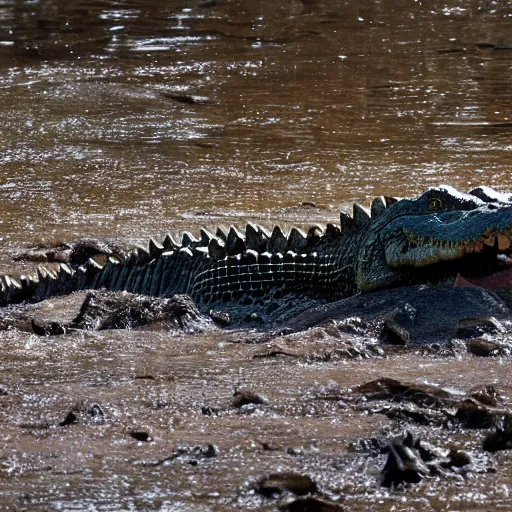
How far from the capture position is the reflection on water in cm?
820

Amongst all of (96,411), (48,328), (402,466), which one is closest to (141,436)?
(96,411)

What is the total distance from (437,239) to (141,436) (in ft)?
6.61

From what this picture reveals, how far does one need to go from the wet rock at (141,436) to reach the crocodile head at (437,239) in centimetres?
189

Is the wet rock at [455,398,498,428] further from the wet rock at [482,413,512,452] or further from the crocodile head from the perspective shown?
the crocodile head

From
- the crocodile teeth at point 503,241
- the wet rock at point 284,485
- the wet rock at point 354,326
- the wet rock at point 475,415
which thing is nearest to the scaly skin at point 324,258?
the crocodile teeth at point 503,241

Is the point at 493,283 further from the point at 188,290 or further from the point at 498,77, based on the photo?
the point at 498,77

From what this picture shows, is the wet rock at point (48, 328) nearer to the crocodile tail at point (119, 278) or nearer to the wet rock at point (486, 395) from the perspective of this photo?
the crocodile tail at point (119, 278)

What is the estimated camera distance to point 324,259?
18.2 ft

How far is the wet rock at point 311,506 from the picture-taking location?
2.77m

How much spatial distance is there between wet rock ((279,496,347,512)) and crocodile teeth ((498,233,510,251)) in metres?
2.06

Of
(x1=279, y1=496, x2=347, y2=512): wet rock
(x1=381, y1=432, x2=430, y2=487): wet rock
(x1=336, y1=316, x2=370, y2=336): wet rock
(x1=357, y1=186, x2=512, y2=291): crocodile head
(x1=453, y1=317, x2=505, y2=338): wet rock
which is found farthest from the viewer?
(x1=357, y1=186, x2=512, y2=291): crocodile head

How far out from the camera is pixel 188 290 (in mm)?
6051

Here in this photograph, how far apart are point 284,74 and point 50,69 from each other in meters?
2.65

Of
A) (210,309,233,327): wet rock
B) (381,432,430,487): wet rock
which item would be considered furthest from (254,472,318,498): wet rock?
(210,309,233,327): wet rock
